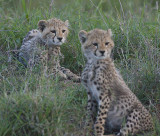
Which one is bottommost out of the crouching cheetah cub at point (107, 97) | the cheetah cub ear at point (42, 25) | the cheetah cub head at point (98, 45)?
the crouching cheetah cub at point (107, 97)

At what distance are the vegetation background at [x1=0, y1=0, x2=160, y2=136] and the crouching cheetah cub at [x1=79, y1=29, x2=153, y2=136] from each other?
0.17 metres

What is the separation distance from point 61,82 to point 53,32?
0.85m

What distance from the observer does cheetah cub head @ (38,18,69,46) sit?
16.3 ft

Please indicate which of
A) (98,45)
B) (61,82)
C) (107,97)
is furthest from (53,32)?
(107,97)

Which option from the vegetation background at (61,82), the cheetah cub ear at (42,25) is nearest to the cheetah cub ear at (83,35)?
the vegetation background at (61,82)

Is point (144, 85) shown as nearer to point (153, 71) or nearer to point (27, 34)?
point (153, 71)

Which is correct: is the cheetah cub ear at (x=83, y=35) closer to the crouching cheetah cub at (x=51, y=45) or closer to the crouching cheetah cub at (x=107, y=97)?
the crouching cheetah cub at (x=107, y=97)

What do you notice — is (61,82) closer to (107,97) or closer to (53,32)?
(53,32)

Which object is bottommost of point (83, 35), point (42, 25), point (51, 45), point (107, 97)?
point (107, 97)

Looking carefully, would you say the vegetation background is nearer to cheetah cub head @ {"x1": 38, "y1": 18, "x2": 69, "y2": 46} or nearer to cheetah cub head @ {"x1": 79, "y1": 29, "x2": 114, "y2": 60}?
cheetah cub head @ {"x1": 38, "y1": 18, "x2": 69, "y2": 46}

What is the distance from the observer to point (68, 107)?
3598 millimetres

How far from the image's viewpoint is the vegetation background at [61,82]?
329cm

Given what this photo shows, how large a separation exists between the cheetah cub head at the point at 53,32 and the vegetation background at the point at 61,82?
1.00ft

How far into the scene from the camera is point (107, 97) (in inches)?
143
